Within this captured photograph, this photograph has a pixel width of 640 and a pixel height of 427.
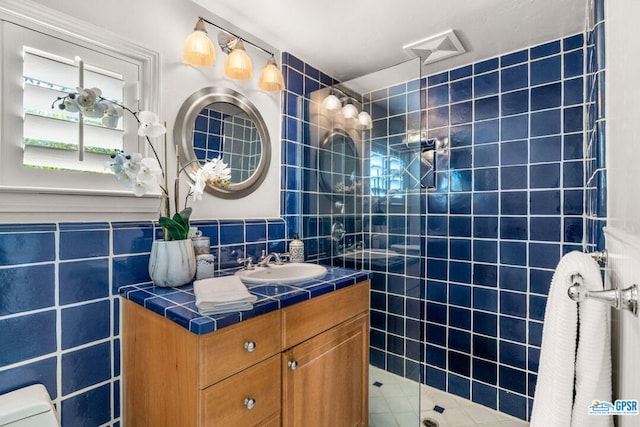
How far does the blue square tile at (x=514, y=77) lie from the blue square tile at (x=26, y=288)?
2.45 meters

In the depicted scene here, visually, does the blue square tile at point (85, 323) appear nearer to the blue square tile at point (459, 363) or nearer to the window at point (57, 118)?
the window at point (57, 118)

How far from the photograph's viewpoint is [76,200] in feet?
3.68

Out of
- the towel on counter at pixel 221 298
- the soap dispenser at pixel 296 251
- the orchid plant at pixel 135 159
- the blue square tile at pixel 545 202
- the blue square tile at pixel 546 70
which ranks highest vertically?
the blue square tile at pixel 546 70

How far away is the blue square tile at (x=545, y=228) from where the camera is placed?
1.75 metres

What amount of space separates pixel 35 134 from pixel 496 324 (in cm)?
246

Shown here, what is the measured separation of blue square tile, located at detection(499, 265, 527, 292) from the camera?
1.85 meters

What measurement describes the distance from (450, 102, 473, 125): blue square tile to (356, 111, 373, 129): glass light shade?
0.59 m

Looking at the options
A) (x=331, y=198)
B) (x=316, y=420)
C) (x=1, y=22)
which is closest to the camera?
(x=1, y=22)

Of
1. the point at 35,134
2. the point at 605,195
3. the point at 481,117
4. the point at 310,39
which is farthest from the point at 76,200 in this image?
the point at 481,117

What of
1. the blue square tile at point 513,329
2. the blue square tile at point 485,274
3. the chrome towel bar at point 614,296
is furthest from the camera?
the blue square tile at point 485,274

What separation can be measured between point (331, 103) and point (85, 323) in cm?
176

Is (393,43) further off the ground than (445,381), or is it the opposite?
(393,43)

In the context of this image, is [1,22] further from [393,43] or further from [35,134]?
[393,43]

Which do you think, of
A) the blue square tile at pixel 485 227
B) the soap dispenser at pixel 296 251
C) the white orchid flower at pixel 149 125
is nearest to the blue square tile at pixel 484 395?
the blue square tile at pixel 485 227
